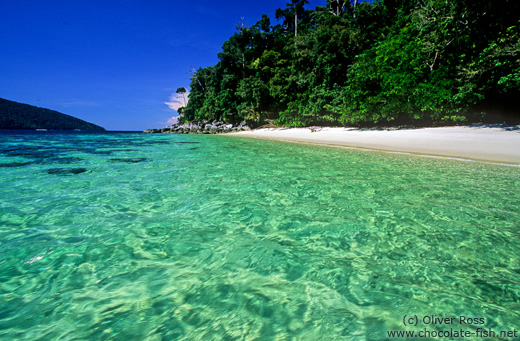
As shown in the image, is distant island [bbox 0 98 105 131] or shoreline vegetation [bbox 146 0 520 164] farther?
distant island [bbox 0 98 105 131]

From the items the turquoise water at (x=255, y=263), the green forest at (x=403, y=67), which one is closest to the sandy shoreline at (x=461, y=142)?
the green forest at (x=403, y=67)

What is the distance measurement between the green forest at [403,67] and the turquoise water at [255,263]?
41.4 feet

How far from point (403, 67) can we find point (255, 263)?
63.6 ft

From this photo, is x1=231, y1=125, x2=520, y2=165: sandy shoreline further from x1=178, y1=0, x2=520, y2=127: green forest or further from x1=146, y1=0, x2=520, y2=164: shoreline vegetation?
x1=178, y1=0, x2=520, y2=127: green forest

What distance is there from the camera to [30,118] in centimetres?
9375

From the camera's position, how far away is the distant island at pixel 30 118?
87.3m

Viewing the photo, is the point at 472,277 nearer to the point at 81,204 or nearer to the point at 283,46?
the point at 81,204

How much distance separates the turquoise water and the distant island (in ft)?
414

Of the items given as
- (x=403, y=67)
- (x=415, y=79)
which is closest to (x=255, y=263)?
(x=415, y=79)

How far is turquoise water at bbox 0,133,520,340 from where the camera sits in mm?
1485

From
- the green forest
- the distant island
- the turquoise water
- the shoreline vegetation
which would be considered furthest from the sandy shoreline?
the distant island

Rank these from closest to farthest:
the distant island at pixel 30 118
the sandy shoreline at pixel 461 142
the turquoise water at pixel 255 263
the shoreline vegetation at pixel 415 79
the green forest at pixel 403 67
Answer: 1. the turquoise water at pixel 255 263
2. the sandy shoreline at pixel 461 142
3. the shoreline vegetation at pixel 415 79
4. the green forest at pixel 403 67
5. the distant island at pixel 30 118

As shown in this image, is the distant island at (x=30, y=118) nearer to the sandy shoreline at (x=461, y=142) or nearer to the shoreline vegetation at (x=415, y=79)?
the shoreline vegetation at (x=415, y=79)

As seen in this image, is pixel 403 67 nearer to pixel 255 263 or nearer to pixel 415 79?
pixel 415 79
